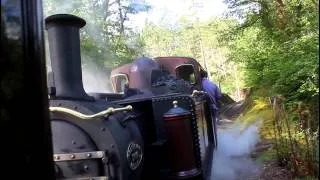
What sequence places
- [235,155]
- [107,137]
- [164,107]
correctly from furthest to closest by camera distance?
[235,155], [164,107], [107,137]

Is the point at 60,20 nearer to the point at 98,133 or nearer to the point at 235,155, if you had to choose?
the point at 98,133

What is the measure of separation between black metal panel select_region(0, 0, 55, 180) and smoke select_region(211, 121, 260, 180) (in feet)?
20.6

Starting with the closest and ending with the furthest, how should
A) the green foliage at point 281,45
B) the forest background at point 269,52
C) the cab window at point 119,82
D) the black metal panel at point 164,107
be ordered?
the black metal panel at point 164,107, the forest background at point 269,52, the cab window at point 119,82, the green foliage at point 281,45

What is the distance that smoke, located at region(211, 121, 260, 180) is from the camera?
7656mm

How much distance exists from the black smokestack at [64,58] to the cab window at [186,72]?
5.59 meters

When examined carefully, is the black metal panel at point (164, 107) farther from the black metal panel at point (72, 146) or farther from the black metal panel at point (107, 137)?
the black metal panel at point (72, 146)

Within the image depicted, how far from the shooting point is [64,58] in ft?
12.4

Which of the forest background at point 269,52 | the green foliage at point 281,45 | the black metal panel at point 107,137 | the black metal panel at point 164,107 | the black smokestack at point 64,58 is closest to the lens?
the black metal panel at point 107,137

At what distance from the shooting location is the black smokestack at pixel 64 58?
148 inches

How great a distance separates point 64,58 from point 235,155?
259 inches

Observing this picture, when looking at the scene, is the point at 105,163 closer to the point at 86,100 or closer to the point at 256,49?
the point at 86,100

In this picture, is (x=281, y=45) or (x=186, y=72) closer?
(x=186, y=72)

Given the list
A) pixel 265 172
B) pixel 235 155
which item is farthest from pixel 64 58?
pixel 235 155

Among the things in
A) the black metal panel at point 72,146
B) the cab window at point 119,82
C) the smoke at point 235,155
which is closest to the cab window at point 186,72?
the cab window at point 119,82
